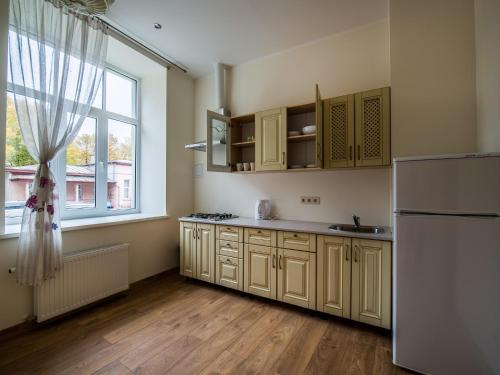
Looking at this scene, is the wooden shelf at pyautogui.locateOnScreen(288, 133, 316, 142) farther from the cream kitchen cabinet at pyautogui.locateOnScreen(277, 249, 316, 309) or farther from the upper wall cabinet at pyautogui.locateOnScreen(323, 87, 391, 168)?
the cream kitchen cabinet at pyautogui.locateOnScreen(277, 249, 316, 309)

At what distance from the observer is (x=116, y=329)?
78.3 inches

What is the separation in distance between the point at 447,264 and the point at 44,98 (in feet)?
10.8

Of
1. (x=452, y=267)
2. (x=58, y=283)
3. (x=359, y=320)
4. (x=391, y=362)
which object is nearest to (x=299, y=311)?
(x=359, y=320)

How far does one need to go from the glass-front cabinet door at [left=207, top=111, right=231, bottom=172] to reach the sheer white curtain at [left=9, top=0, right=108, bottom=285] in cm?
132

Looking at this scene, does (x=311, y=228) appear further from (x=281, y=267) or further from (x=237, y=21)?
(x=237, y=21)

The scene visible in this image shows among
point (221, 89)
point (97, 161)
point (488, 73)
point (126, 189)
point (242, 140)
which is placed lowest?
point (126, 189)

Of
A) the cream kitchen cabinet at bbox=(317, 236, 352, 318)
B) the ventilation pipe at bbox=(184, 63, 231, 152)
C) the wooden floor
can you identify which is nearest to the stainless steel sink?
the cream kitchen cabinet at bbox=(317, 236, 352, 318)

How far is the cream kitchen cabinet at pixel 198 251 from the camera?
9.09 feet

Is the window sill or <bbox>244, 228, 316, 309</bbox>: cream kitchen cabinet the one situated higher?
the window sill

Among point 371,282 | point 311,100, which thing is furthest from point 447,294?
point 311,100

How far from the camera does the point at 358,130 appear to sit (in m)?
2.22

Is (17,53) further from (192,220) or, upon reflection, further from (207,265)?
(207,265)

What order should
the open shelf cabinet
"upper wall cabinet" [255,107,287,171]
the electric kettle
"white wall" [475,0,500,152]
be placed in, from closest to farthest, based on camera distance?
"white wall" [475,0,500,152], "upper wall cabinet" [255,107,287,171], the electric kettle, the open shelf cabinet

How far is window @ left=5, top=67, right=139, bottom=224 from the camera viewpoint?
2154 mm
